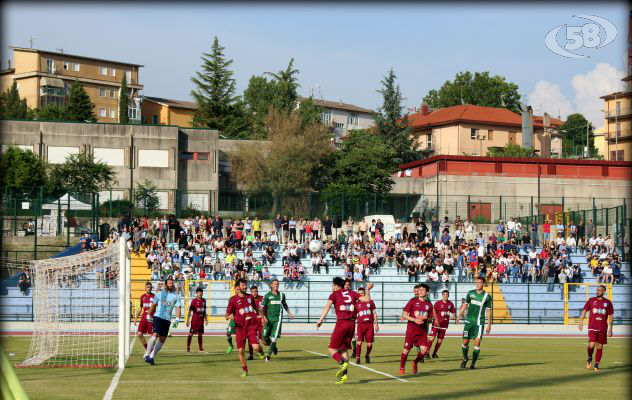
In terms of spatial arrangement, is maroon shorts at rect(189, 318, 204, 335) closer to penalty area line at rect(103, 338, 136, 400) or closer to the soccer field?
the soccer field

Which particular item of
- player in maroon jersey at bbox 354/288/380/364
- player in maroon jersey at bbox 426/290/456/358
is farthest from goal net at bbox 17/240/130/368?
player in maroon jersey at bbox 426/290/456/358

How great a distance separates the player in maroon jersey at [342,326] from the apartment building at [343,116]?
103 meters

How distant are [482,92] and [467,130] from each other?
76.1 feet

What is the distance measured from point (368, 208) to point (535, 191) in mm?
18569

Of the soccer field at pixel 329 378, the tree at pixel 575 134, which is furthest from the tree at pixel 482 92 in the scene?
the soccer field at pixel 329 378

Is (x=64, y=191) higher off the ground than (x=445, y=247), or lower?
higher

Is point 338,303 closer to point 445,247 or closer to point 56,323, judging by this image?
point 56,323

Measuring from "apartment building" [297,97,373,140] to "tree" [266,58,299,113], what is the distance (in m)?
27.3

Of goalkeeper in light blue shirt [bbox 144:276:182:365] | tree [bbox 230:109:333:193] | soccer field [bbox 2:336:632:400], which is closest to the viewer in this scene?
soccer field [bbox 2:336:632:400]

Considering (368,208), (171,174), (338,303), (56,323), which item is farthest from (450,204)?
(338,303)

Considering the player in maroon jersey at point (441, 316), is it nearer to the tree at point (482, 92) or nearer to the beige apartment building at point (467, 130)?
the beige apartment building at point (467, 130)

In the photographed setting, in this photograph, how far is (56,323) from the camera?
24000mm

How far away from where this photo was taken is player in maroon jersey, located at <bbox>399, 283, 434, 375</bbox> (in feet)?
59.3

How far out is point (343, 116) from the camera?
125688 mm
